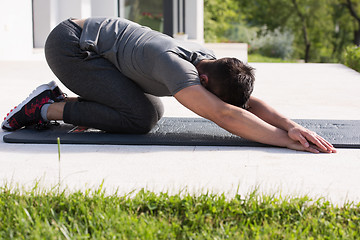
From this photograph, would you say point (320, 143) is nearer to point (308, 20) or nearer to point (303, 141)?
point (303, 141)

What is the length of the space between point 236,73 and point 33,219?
1.45 meters

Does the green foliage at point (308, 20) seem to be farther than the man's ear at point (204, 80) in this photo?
Yes

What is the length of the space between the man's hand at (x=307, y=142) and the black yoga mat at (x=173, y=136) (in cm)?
19

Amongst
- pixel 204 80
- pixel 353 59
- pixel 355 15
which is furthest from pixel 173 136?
pixel 355 15

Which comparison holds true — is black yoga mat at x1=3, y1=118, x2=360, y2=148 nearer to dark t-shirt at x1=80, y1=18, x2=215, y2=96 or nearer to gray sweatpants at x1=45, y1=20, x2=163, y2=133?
gray sweatpants at x1=45, y1=20, x2=163, y2=133

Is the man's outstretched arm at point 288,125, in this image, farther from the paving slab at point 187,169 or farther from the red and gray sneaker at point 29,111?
the red and gray sneaker at point 29,111

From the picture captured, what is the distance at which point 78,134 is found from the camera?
3.45 metres

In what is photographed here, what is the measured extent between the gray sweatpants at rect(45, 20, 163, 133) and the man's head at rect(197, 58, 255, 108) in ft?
1.73

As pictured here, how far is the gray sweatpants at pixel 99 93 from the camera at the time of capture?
11.1ft

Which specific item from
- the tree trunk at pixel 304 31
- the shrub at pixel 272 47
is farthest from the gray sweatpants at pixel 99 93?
the tree trunk at pixel 304 31

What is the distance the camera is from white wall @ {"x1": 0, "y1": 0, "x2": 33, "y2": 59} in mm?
9820

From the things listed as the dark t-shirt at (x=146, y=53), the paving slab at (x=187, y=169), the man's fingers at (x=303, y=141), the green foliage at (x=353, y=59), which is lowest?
the green foliage at (x=353, y=59)

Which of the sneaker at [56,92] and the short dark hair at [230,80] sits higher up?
the short dark hair at [230,80]

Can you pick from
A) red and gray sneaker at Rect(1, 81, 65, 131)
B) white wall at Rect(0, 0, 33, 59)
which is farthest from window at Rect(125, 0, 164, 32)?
red and gray sneaker at Rect(1, 81, 65, 131)
